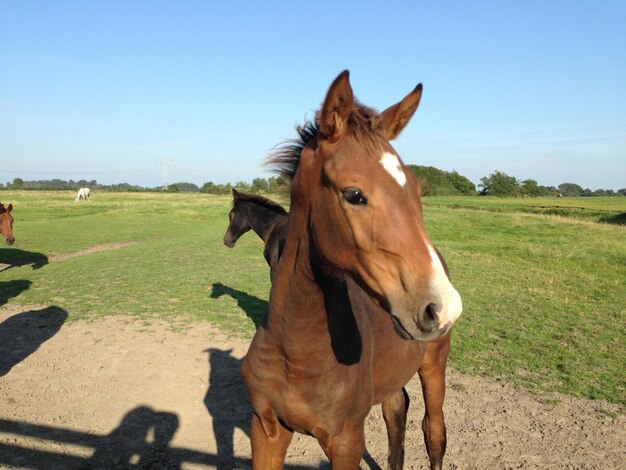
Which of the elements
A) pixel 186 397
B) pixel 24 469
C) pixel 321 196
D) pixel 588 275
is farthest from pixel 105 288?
pixel 588 275

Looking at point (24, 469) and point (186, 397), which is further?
point (186, 397)

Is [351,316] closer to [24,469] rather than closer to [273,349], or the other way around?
[273,349]

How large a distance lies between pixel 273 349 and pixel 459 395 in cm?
401

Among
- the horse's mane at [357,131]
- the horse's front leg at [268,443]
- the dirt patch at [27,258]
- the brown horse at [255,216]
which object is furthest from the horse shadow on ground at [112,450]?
the dirt patch at [27,258]

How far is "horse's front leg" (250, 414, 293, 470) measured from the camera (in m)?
2.39

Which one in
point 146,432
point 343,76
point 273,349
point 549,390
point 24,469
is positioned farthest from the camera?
point 549,390

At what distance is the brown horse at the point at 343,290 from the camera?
152 centimetres

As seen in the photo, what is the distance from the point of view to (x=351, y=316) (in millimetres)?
2236

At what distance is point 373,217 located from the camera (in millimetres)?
1586

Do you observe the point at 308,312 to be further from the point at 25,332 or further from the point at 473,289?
the point at 473,289

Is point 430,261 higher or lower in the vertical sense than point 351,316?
higher

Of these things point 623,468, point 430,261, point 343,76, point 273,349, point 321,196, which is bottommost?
point 623,468

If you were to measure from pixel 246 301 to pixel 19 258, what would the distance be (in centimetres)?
983

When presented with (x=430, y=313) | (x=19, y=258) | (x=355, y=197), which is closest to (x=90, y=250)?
(x=19, y=258)
